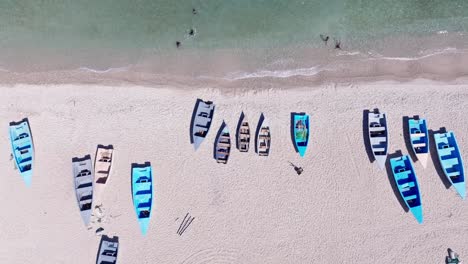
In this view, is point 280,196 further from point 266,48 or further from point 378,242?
point 266,48

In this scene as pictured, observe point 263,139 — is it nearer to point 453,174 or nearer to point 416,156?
point 416,156

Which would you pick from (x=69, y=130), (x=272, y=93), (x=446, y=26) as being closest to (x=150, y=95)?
(x=69, y=130)

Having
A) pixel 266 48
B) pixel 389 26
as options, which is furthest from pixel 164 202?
pixel 389 26

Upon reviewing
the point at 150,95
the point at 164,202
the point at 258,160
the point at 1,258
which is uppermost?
the point at 150,95

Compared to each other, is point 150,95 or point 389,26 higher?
point 389,26

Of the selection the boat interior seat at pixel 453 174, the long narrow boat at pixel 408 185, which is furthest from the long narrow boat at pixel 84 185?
the boat interior seat at pixel 453 174

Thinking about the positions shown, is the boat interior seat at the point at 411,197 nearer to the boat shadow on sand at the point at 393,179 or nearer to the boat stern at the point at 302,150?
the boat shadow on sand at the point at 393,179
